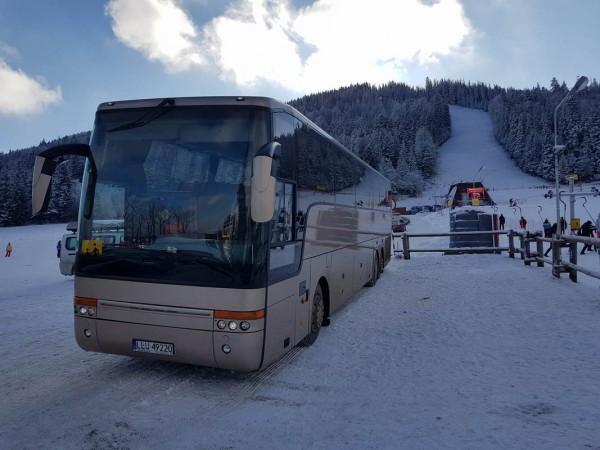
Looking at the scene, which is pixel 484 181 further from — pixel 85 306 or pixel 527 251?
pixel 85 306

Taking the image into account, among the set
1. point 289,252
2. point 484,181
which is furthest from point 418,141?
point 289,252

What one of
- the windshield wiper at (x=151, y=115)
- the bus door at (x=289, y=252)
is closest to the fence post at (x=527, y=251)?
the bus door at (x=289, y=252)

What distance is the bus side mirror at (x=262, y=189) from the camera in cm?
444

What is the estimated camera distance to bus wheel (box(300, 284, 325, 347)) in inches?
268

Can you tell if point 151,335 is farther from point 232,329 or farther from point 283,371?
point 283,371

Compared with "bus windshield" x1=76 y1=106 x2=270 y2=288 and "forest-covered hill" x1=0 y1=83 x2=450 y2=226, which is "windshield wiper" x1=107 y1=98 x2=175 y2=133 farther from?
"forest-covered hill" x1=0 y1=83 x2=450 y2=226

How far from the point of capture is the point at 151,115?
5277mm

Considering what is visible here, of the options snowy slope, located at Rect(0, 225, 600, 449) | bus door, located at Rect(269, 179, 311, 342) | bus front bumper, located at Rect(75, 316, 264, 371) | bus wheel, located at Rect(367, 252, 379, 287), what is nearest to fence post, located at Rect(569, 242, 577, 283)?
snowy slope, located at Rect(0, 225, 600, 449)

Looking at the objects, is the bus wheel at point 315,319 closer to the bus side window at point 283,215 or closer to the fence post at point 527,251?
the bus side window at point 283,215

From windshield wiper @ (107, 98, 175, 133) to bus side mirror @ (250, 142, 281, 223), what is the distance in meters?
1.52

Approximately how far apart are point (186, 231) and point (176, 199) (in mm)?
385

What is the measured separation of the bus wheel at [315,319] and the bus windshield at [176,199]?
2236 millimetres

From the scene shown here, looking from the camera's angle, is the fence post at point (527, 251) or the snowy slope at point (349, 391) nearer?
the snowy slope at point (349, 391)

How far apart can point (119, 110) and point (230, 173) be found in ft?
5.64
